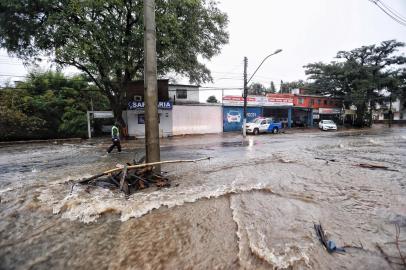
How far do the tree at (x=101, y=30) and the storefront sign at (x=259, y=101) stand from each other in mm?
11152

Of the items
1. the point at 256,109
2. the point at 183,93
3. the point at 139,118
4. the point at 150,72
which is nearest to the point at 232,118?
the point at 256,109

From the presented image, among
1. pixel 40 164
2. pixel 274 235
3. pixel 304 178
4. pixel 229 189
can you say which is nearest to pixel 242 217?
pixel 274 235

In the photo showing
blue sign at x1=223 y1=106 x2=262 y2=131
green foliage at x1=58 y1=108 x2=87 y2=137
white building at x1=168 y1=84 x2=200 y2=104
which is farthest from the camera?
blue sign at x1=223 y1=106 x2=262 y2=131

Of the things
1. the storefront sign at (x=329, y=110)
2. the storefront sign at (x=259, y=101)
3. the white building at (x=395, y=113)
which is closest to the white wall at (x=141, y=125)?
the storefront sign at (x=259, y=101)

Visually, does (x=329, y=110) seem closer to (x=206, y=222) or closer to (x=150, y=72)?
(x=150, y=72)

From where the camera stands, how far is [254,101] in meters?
30.9

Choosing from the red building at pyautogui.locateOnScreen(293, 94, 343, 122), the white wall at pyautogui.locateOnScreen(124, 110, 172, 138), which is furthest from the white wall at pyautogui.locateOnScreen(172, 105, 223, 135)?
the red building at pyautogui.locateOnScreen(293, 94, 343, 122)

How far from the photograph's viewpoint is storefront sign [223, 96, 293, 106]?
2838cm

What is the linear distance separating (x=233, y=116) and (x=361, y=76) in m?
22.3

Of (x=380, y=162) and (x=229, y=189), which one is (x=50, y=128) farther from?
(x=380, y=162)

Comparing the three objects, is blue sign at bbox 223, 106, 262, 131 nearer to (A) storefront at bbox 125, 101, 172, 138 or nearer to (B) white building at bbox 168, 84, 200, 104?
(B) white building at bbox 168, 84, 200, 104

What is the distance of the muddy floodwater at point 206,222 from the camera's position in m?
3.06

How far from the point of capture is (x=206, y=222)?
414 centimetres

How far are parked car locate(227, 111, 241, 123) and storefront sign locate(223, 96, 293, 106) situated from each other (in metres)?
1.20
